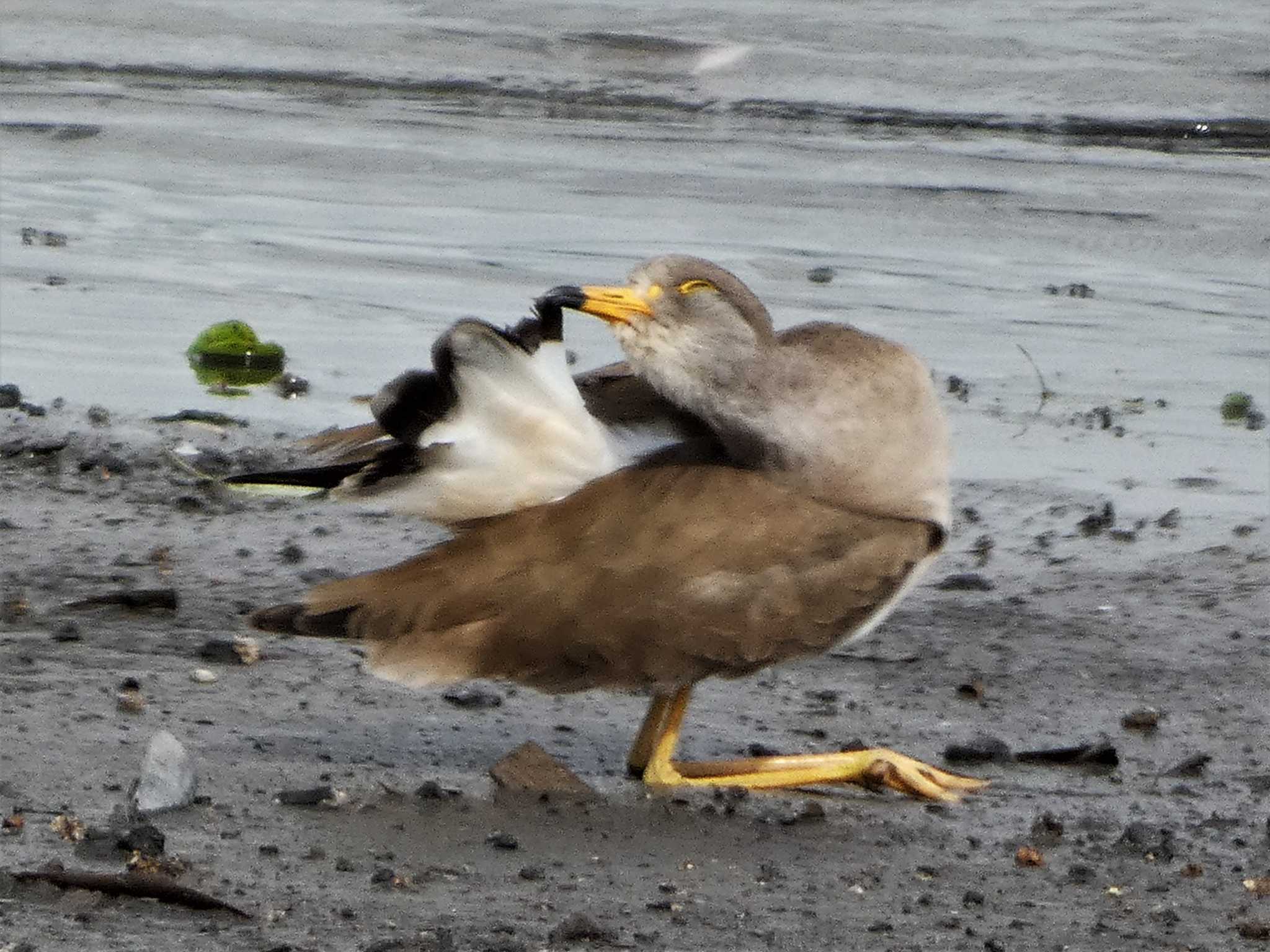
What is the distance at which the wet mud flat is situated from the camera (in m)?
4.12

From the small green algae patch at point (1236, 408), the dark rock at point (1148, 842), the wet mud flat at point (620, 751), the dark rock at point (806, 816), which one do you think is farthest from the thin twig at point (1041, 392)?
the dark rock at point (1148, 842)

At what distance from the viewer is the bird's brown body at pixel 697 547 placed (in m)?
4.89

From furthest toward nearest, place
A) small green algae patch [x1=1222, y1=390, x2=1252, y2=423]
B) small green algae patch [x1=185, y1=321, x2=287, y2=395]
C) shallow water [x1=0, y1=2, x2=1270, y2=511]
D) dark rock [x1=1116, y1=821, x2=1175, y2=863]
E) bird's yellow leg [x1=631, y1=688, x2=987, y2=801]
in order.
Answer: shallow water [x1=0, y1=2, x2=1270, y2=511], small green algae patch [x1=185, y1=321, x2=287, y2=395], small green algae patch [x1=1222, y1=390, x2=1252, y2=423], bird's yellow leg [x1=631, y1=688, x2=987, y2=801], dark rock [x1=1116, y1=821, x2=1175, y2=863]

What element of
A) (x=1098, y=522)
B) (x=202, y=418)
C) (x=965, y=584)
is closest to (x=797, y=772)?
(x=965, y=584)

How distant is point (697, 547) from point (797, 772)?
1.87 feet

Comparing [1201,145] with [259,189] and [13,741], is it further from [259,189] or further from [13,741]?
[13,741]

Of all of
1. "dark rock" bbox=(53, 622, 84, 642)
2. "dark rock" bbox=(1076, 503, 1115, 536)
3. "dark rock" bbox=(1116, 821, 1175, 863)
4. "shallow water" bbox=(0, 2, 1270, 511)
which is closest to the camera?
"dark rock" bbox=(1116, 821, 1175, 863)

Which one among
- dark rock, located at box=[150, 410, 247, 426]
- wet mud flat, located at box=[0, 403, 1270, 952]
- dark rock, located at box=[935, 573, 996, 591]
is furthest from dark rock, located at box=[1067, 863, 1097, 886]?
dark rock, located at box=[150, 410, 247, 426]

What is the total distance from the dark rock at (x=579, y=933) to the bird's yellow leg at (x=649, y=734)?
4.10 feet

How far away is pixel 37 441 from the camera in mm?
7734

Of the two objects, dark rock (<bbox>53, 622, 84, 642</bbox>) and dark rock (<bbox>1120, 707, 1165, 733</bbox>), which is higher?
dark rock (<bbox>53, 622, 84, 642</bbox>)

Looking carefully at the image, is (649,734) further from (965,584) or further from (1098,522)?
(1098,522)

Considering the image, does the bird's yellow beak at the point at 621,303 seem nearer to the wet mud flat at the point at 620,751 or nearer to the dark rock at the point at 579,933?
the wet mud flat at the point at 620,751

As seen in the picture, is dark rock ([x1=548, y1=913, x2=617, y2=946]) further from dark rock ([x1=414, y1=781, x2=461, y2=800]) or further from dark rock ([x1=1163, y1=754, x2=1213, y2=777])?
dark rock ([x1=1163, y1=754, x2=1213, y2=777])
